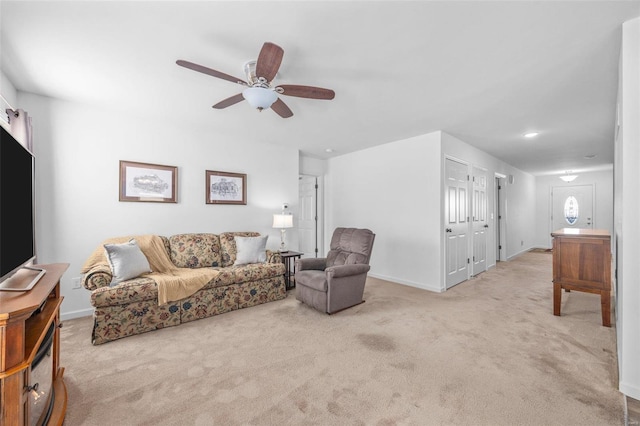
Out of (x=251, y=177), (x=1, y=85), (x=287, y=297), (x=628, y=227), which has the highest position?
(x=1, y=85)

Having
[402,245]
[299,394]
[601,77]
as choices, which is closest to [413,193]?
[402,245]

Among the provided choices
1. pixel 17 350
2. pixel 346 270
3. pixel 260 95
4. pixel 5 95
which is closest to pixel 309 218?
pixel 346 270

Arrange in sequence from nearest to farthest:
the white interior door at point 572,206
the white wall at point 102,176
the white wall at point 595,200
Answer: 1. the white wall at point 102,176
2. the white wall at point 595,200
3. the white interior door at point 572,206

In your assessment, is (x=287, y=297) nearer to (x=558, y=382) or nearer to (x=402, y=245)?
(x=402, y=245)

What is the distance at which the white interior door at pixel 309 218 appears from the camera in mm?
6066

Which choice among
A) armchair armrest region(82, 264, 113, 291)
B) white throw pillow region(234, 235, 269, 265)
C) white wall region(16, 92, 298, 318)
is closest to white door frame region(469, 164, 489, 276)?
white throw pillow region(234, 235, 269, 265)

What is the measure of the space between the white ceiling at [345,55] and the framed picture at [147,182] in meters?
0.68

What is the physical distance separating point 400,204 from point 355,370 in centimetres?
308

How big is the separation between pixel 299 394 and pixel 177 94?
294cm

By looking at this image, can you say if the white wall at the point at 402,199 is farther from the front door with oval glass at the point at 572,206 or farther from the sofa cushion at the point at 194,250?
the front door with oval glass at the point at 572,206

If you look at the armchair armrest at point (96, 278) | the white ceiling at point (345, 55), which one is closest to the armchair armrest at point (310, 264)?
the white ceiling at point (345, 55)

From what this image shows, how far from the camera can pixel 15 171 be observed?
1476 millimetres

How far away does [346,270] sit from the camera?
3.18 metres

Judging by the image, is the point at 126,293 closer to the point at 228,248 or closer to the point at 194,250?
the point at 194,250
